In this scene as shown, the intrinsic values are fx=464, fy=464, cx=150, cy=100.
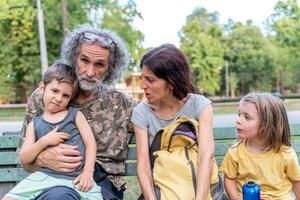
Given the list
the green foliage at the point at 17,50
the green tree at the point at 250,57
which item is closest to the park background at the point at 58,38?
the green foliage at the point at 17,50

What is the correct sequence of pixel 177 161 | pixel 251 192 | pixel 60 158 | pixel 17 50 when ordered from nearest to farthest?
pixel 251 192 < pixel 177 161 < pixel 60 158 < pixel 17 50

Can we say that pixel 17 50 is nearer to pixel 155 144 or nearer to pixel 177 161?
pixel 155 144

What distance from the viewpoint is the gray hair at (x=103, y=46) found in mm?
3150

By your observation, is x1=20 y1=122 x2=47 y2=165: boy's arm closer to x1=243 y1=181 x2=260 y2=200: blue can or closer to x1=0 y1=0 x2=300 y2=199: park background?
x1=243 y1=181 x2=260 y2=200: blue can

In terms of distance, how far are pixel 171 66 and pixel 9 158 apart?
1437 millimetres

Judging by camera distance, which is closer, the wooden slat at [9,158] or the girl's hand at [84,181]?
the girl's hand at [84,181]

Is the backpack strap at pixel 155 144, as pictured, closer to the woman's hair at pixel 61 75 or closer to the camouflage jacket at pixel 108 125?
the camouflage jacket at pixel 108 125

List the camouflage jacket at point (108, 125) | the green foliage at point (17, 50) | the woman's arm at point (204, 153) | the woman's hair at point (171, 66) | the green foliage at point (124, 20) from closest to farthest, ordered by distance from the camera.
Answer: the woman's arm at point (204, 153) < the woman's hair at point (171, 66) < the camouflage jacket at point (108, 125) < the green foliage at point (17, 50) < the green foliage at point (124, 20)

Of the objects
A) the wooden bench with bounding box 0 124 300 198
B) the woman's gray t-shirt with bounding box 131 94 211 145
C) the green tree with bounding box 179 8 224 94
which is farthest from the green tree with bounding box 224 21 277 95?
the woman's gray t-shirt with bounding box 131 94 211 145

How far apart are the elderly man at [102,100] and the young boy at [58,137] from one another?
0.11 metres

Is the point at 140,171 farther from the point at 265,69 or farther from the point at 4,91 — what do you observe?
the point at 265,69

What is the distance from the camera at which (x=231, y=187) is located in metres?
3.07

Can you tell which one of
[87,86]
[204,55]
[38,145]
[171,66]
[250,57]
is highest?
[204,55]

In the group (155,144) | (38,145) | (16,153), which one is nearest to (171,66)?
(155,144)
